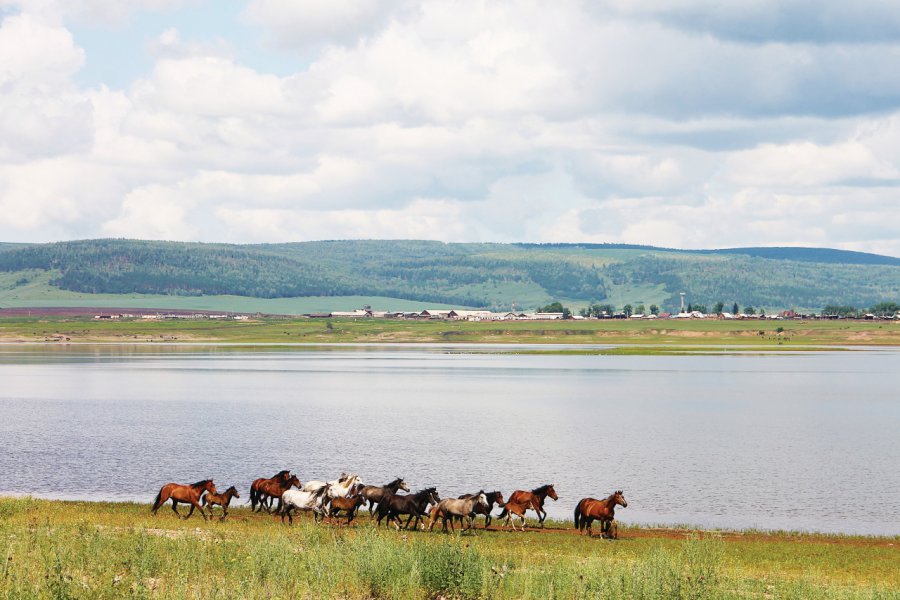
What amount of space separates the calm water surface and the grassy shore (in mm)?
13111

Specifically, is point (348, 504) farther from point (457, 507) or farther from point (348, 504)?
point (457, 507)

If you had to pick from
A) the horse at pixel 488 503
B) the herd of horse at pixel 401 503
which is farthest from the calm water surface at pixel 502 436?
the horse at pixel 488 503

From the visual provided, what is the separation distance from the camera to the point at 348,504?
36.1 meters

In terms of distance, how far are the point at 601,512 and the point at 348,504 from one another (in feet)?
27.2

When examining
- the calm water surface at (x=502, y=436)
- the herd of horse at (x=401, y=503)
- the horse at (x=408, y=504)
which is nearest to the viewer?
the herd of horse at (x=401, y=503)

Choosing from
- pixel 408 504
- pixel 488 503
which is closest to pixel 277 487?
pixel 408 504

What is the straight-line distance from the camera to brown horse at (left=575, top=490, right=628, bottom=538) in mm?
35750

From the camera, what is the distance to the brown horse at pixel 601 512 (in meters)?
35.8

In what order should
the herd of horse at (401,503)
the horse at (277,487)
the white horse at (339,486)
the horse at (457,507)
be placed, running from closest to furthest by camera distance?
the horse at (457,507) → the herd of horse at (401,503) → the white horse at (339,486) → the horse at (277,487)

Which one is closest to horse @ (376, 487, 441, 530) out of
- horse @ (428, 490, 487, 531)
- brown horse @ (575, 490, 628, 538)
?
horse @ (428, 490, 487, 531)

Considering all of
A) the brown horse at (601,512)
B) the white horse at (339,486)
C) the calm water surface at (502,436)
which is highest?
the white horse at (339,486)

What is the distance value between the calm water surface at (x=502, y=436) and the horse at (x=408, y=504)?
9.82 metres

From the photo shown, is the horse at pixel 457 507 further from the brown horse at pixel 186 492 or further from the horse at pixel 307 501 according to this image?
the brown horse at pixel 186 492

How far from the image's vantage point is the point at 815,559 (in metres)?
32.0
